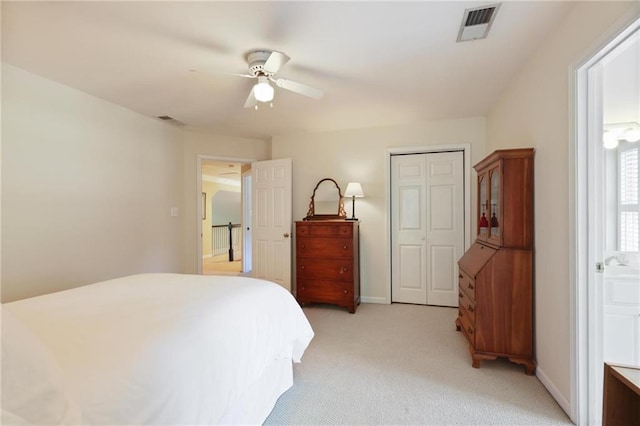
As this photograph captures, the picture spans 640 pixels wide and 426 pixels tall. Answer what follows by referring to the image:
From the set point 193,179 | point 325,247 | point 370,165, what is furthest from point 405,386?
point 193,179

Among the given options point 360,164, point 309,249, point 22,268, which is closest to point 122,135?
point 22,268

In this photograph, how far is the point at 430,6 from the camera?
1641 mm

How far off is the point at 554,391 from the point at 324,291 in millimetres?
2286

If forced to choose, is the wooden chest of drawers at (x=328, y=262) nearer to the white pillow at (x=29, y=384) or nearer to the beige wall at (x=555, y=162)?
the beige wall at (x=555, y=162)

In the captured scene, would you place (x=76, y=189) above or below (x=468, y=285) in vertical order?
above

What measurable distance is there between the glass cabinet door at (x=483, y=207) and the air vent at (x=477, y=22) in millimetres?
1169

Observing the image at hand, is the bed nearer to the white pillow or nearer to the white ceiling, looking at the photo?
the white pillow

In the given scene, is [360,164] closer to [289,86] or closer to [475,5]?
[289,86]

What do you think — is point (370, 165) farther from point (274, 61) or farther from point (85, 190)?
point (85, 190)

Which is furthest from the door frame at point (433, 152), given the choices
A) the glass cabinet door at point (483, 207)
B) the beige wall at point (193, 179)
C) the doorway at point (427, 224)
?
the beige wall at point (193, 179)

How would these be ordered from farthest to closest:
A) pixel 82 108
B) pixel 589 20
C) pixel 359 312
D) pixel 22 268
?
pixel 359 312
pixel 82 108
pixel 22 268
pixel 589 20

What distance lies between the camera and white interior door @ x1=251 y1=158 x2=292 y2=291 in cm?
405

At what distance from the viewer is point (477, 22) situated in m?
1.79

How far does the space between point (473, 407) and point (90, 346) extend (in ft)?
6.78
